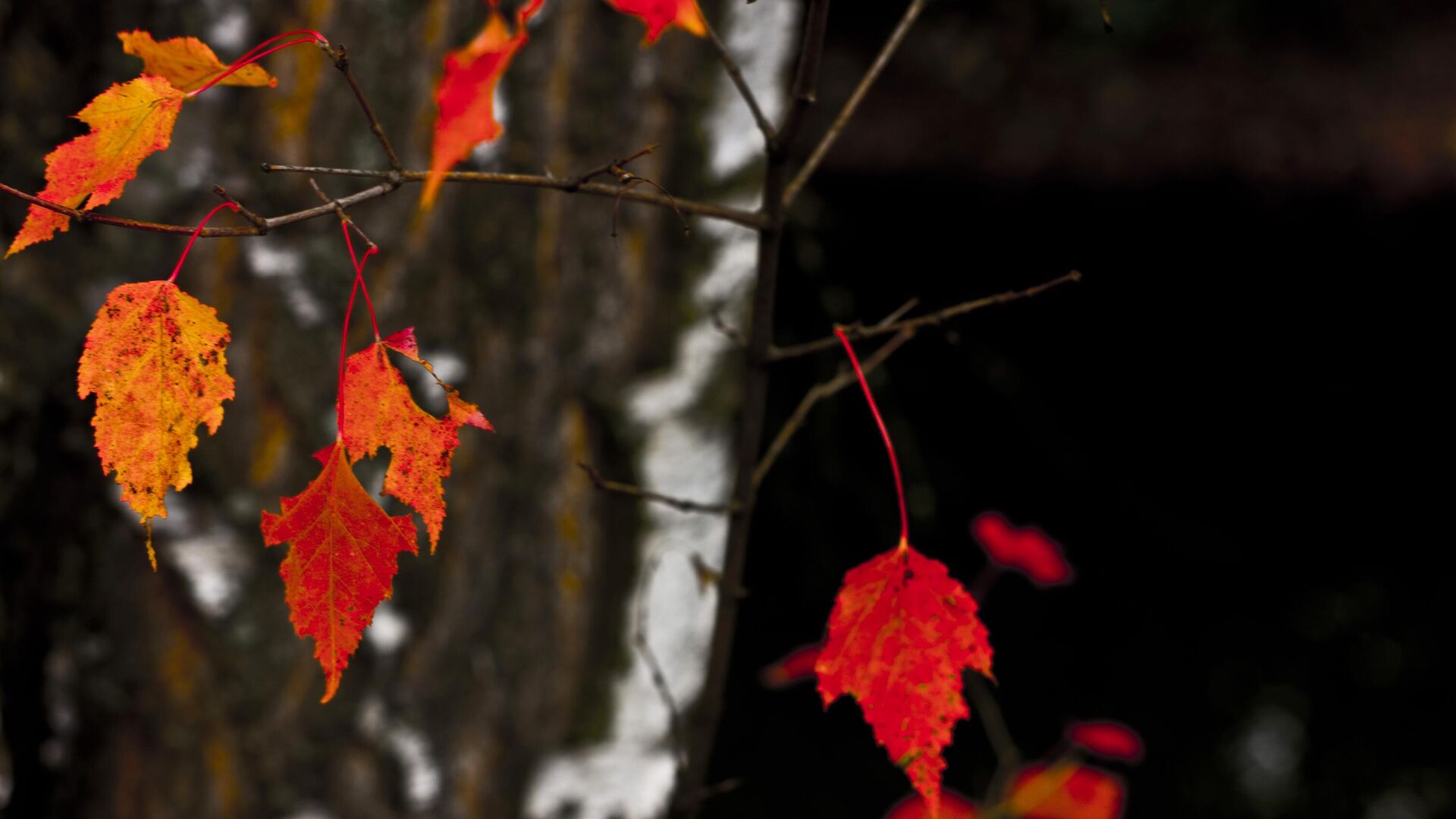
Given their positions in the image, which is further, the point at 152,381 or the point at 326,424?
the point at 326,424

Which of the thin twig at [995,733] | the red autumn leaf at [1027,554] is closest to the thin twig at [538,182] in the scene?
the red autumn leaf at [1027,554]

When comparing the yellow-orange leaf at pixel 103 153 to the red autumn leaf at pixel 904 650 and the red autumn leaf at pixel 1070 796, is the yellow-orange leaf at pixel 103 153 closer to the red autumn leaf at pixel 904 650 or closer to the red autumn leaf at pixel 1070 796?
the red autumn leaf at pixel 904 650

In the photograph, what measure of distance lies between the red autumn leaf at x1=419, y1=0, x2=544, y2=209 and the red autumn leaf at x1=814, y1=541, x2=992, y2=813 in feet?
0.55

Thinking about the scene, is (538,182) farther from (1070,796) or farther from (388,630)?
(1070,796)

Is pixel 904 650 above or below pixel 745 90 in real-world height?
below

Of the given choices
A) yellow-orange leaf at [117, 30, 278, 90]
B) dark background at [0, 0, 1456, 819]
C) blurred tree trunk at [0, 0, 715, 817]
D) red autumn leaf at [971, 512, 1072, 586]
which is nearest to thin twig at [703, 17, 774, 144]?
yellow-orange leaf at [117, 30, 278, 90]

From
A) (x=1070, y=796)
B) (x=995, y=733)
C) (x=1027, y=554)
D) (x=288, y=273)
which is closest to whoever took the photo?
(x=288, y=273)

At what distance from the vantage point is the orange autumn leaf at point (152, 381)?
25 centimetres

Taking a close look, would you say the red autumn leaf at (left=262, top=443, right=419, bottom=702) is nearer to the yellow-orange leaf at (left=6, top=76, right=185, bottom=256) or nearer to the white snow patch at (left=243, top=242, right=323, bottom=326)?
the yellow-orange leaf at (left=6, top=76, right=185, bottom=256)

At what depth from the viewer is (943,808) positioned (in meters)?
0.94

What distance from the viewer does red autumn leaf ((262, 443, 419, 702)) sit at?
0.26 metres

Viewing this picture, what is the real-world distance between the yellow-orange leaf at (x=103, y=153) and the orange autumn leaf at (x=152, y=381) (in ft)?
0.08

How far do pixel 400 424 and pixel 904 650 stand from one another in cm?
17

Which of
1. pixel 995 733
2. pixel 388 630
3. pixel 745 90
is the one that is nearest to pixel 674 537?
pixel 388 630
